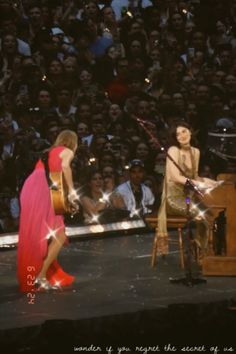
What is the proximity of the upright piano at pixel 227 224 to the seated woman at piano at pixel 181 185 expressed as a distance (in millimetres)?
181

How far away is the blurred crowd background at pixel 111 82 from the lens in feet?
36.3

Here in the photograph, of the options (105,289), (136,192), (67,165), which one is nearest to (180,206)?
(105,289)

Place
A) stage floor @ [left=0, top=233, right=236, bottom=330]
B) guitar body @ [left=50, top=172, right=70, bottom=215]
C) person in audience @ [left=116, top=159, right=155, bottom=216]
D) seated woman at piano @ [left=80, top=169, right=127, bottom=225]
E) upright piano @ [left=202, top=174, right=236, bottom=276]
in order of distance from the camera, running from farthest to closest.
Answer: person in audience @ [left=116, top=159, right=155, bottom=216] < seated woman at piano @ [left=80, top=169, right=127, bottom=225] < upright piano @ [left=202, top=174, right=236, bottom=276] < guitar body @ [left=50, top=172, right=70, bottom=215] < stage floor @ [left=0, top=233, right=236, bottom=330]

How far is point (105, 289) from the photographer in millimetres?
8586

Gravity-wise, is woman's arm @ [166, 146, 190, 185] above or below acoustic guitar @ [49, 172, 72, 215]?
above

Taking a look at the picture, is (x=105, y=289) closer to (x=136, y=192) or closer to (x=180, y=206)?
(x=180, y=206)

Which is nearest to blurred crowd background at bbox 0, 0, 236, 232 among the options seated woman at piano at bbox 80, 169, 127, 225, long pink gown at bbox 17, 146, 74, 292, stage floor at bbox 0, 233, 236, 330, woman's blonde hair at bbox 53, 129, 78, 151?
seated woman at piano at bbox 80, 169, 127, 225

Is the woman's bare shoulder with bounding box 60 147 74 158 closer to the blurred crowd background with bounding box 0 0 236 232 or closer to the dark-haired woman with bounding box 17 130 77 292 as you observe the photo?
the dark-haired woman with bounding box 17 130 77 292

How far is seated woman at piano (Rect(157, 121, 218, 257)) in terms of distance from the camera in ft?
30.6

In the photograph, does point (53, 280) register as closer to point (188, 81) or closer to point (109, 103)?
point (109, 103)

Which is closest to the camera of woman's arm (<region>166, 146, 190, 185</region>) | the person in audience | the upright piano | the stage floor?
the stage floor

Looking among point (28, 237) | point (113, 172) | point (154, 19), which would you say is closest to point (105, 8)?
point (154, 19)

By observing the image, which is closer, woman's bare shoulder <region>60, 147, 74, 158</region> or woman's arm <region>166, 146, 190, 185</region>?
woman's bare shoulder <region>60, 147, 74, 158</region>

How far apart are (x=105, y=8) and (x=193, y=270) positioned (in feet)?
13.9
